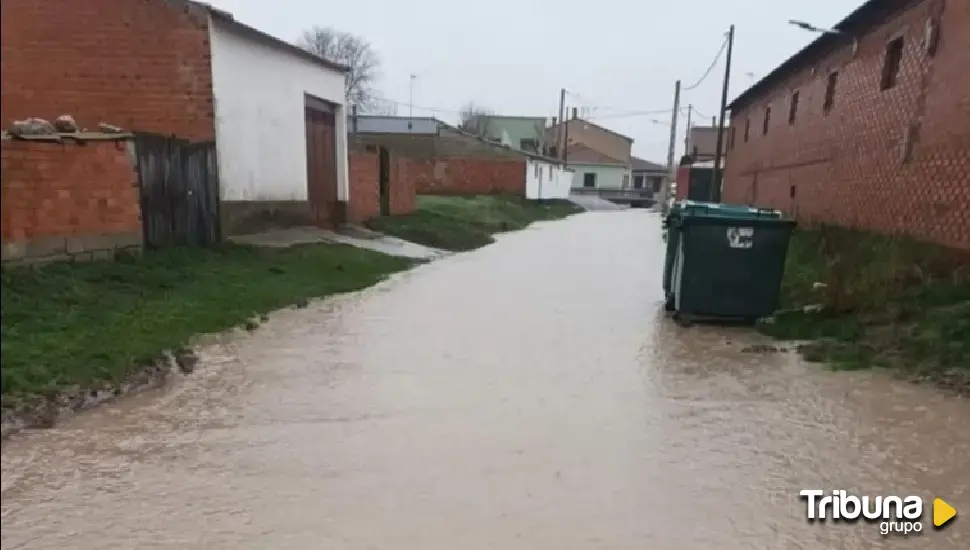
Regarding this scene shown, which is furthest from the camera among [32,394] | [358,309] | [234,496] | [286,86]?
[286,86]

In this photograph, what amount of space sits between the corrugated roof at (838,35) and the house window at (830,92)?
642 mm

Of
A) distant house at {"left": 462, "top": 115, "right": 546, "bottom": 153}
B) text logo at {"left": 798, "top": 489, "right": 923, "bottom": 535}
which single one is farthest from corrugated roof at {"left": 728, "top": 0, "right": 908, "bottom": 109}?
distant house at {"left": 462, "top": 115, "right": 546, "bottom": 153}

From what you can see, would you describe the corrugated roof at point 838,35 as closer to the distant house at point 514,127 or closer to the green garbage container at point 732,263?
the green garbage container at point 732,263

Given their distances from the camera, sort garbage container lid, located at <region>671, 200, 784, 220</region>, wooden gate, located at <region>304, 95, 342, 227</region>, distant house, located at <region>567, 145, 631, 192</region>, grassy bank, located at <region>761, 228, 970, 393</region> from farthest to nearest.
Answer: distant house, located at <region>567, 145, 631, 192</region>, wooden gate, located at <region>304, 95, 342, 227</region>, garbage container lid, located at <region>671, 200, 784, 220</region>, grassy bank, located at <region>761, 228, 970, 393</region>

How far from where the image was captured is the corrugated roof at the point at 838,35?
11.6m

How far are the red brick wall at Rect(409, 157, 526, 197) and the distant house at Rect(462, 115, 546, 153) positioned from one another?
29.8m

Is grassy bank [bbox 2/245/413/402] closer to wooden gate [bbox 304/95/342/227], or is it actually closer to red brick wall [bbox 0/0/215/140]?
red brick wall [bbox 0/0/215/140]

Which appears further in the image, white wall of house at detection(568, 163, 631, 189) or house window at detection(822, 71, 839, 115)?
white wall of house at detection(568, 163, 631, 189)

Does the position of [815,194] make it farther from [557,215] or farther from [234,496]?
[557,215]

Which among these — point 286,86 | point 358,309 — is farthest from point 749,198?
point 358,309

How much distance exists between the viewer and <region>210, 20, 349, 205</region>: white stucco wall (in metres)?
11.1

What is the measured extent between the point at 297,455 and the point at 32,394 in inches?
70.4

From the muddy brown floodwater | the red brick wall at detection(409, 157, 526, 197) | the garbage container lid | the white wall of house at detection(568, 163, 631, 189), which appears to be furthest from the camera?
the white wall of house at detection(568, 163, 631, 189)

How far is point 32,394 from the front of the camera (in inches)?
175
